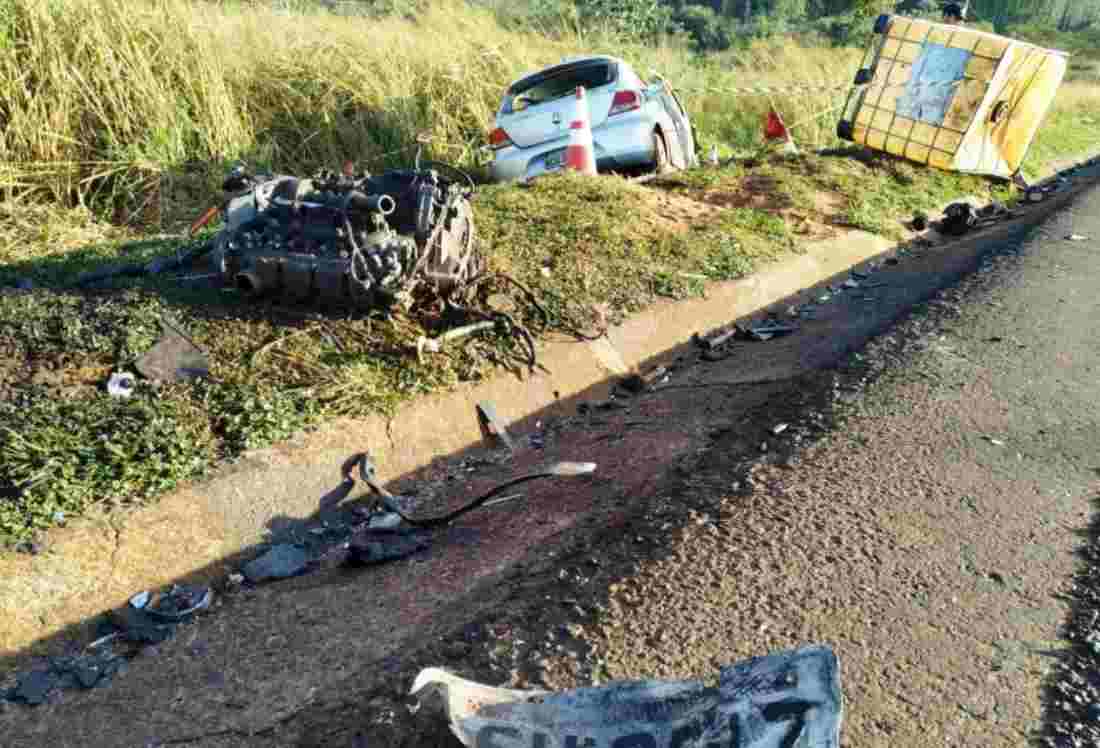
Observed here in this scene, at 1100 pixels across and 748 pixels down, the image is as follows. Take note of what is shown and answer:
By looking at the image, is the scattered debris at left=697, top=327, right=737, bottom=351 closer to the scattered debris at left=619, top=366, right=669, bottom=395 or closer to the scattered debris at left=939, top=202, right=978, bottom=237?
the scattered debris at left=619, top=366, right=669, bottom=395

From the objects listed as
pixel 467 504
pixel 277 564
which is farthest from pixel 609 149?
pixel 277 564

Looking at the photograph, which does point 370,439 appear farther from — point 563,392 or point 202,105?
point 202,105

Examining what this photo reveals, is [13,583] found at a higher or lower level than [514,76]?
lower

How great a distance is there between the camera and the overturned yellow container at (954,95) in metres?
10.7

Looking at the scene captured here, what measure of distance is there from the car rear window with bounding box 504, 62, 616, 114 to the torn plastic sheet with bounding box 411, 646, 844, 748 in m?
7.53

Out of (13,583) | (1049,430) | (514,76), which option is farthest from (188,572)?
(514,76)

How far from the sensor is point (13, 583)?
3.48 m

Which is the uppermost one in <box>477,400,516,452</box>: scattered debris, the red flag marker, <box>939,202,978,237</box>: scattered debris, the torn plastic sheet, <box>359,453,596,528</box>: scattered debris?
the torn plastic sheet

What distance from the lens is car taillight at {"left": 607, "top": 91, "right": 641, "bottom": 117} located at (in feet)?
29.3

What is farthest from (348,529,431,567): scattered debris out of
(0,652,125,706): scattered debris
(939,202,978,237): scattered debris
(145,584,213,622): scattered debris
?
(939,202,978,237): scattered debris

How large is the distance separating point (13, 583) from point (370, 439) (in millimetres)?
1686

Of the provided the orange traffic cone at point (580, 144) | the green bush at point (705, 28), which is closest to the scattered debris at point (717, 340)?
the orange traffic cone at point (580, 144)

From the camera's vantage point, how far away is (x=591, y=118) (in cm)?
897

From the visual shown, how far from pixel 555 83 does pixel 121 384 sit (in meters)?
6.19
